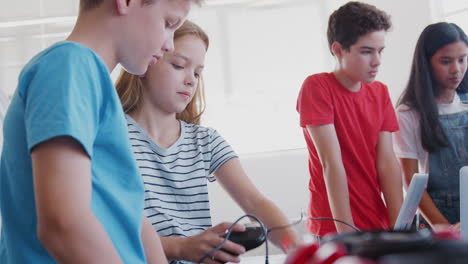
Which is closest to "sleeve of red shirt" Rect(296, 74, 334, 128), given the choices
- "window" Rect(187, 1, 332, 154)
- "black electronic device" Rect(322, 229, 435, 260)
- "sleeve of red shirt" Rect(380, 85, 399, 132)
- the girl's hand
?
"sleeve of red shirt" Rect(380, 85, 399, 132)

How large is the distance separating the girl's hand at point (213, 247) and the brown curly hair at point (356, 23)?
111 centimetres

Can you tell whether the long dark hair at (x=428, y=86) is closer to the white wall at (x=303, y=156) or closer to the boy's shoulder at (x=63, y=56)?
the white wall at (x=303, y=156)

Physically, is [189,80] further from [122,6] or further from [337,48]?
[337,48]

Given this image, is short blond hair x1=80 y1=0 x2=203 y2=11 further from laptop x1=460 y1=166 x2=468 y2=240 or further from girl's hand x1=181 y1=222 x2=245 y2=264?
laptop x1=460 y1=166 x2=468 y2=240

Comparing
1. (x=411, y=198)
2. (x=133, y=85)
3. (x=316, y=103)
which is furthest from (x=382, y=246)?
(x=316, y=103)

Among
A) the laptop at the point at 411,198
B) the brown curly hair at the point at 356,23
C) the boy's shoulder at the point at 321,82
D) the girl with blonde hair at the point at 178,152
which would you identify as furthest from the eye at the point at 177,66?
the brown curly hair at the point at 356,23

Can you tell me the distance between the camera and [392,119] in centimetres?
181

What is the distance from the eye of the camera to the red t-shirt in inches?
68.0

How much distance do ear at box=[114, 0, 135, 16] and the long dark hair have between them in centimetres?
134

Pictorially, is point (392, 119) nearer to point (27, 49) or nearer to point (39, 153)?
Result: point (39, 153)

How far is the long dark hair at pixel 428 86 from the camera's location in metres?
1.78

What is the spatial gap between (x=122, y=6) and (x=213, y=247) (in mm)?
434

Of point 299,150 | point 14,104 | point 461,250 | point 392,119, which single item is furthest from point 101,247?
point 299,150

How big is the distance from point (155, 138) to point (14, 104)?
1.78 ft
